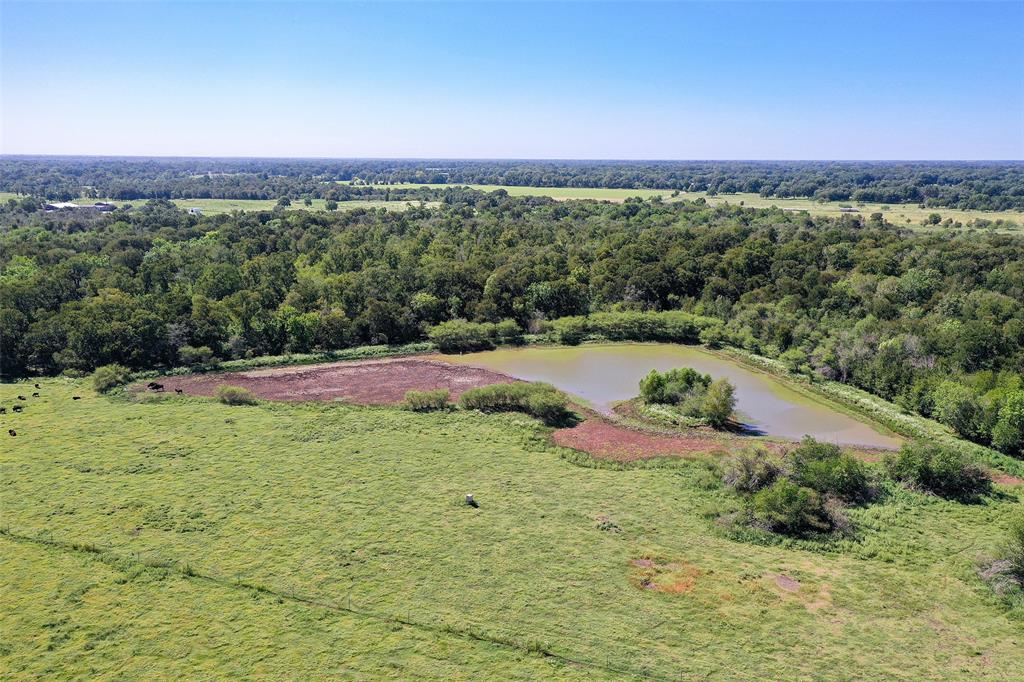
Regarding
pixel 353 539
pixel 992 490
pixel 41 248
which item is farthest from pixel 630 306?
pixel 41 248

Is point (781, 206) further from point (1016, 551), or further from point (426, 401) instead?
point (1016, 551)

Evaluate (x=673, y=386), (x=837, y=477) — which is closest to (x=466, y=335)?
(x=673, y=386)

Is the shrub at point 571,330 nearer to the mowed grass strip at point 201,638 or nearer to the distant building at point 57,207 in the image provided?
the mowed grass strip at point 201,638

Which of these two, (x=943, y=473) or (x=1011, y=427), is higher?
(x=1011, y=427)

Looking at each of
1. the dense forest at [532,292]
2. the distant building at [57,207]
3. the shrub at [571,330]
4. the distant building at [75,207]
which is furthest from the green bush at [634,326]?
the distant building at [57,207]

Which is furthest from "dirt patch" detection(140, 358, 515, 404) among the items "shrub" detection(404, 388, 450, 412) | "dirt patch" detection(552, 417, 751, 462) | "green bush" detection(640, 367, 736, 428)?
"green bush" detection(640, 367, 736, 428)

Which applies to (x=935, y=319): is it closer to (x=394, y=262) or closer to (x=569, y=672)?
(x=569, y=672)
